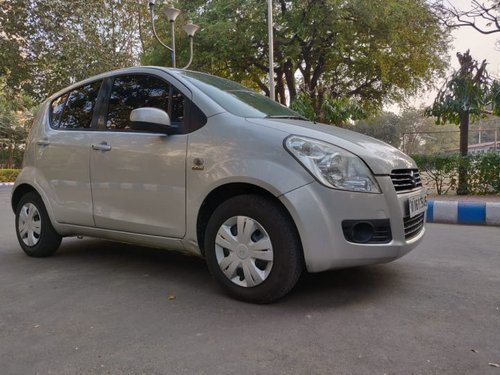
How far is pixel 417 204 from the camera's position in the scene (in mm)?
3158

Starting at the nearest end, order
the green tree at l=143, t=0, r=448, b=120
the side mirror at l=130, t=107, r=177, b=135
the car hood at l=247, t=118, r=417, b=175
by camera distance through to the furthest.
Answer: the car hood at l=247, t=118, r=417, b=175
the side mirror at l=130, t=107, r=177, b=135
the green tree at l=143, t=0, r=448, b=120

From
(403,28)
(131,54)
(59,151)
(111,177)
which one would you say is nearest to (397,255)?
(111,177)

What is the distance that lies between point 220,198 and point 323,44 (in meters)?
17.5

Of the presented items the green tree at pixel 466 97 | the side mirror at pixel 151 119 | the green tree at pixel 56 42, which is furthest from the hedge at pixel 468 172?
the green tree at pixel 56 42

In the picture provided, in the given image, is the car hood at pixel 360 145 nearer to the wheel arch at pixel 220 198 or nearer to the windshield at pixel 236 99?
the windshield at pixel 236 99

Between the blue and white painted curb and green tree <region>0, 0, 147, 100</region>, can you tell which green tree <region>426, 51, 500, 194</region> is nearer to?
the blue and white painted curb

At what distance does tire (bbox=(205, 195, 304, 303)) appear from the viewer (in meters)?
2.78

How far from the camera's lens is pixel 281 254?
277 centimetres

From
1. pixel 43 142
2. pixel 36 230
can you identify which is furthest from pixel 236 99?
pixel 36 230

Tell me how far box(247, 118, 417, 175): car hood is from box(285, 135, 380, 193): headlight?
0.19ft

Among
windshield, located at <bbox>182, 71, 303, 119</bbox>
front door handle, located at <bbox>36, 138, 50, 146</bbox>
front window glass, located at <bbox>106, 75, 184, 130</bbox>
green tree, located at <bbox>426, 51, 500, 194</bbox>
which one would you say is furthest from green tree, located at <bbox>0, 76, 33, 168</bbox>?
windshield, located at <bbox>182, 71, 303, 119</bbox>

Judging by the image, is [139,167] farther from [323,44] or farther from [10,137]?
[10,137]

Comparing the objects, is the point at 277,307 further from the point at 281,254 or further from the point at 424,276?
the point at 424,276

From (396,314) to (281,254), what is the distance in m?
0.78
